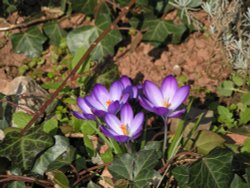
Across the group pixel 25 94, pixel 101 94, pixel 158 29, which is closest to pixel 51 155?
pixel 101 94

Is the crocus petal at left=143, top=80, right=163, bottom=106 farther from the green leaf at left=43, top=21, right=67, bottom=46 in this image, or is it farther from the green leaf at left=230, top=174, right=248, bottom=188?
the green leaf at left=43, top=21, right=67, bottom=46

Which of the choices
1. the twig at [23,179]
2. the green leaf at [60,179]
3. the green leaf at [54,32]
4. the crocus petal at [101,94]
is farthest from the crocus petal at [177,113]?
the green leaf at [54,32]

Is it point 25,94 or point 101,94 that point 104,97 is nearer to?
point 101,94

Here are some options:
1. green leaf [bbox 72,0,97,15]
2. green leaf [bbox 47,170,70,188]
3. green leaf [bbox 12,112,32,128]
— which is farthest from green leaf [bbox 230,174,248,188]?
green leaf [bbox 72,0,97,15]

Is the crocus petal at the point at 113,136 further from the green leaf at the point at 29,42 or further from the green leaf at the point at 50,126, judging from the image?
the green leaf at the point at 29,42

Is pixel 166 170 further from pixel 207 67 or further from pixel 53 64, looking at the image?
pixel 53 64

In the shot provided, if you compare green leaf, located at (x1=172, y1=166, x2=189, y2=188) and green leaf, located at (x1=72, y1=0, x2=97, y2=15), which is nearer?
green leaf, located at (x1=172, y1=166, x2=189, y2=188)
